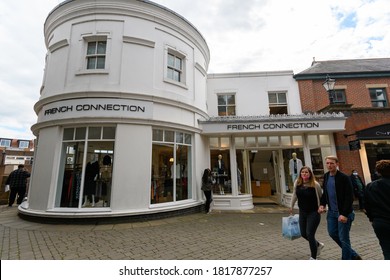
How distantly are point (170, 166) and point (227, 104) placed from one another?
578 centimetres

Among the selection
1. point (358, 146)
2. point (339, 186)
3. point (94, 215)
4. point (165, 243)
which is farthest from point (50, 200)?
point (358, 146)

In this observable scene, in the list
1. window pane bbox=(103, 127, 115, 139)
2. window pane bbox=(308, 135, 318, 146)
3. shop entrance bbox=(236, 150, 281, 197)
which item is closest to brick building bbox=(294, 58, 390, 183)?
window pane bbox=(308, 135, 318, 146)

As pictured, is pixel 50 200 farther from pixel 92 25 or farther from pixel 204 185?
pixel 92 25

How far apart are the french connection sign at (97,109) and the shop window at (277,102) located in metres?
7.84

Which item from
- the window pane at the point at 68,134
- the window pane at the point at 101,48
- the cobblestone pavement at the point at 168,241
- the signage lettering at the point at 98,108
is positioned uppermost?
the window pane at the point at 101,48

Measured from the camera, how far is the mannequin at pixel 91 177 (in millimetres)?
6727

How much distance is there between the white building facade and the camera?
682 cm

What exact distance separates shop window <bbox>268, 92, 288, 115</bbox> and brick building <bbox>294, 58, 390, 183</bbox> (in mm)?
969

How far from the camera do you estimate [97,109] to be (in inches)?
273

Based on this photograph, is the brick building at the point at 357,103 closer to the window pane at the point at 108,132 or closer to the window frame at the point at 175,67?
the window frame at the point at 175,67

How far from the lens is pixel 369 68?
11.9 meters

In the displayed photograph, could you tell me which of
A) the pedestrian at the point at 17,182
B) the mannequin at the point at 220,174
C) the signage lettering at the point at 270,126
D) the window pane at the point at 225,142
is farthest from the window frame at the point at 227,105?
the pedestrian at the point at 17,182

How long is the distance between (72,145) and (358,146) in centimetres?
1146

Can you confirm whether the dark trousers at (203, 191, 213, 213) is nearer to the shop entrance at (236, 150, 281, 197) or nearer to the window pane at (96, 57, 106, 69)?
the shop entrance at (236, 150, 281, 197)
